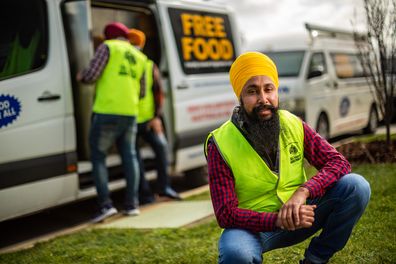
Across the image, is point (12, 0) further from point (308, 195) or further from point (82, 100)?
point (308, 195)

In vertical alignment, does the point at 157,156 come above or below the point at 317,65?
below

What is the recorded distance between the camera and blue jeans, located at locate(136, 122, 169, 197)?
19.3 ft

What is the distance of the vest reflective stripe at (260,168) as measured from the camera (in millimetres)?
2516

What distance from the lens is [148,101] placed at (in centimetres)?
577

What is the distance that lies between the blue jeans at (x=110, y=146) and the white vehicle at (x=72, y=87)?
0.19 meters

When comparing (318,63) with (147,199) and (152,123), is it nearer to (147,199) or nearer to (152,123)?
(152,123)

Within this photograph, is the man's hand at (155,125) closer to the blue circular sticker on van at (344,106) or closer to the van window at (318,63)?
the van window at (318,63)

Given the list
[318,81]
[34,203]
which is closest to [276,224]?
[34,203]

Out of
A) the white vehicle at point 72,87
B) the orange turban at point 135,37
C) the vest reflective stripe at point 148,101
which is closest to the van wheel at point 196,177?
the white vehicle at point 72,87

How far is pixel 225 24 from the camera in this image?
711 cm

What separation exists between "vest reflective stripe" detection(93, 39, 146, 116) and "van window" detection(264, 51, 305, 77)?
413 cm

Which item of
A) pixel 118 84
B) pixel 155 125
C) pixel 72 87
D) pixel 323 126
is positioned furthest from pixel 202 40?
pixel 323 126

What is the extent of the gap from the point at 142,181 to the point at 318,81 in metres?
4.33

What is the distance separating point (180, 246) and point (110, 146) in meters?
1.61
